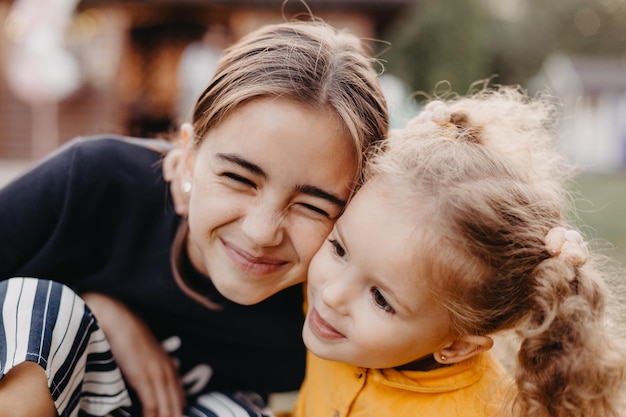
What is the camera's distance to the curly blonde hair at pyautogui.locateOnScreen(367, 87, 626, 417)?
1375 mm

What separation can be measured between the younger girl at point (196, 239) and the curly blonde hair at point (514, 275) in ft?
0.63

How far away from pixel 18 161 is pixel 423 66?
1414 centimetres

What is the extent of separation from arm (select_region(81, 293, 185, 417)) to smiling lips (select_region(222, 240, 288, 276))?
1.41 ft

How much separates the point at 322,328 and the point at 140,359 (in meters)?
0.58

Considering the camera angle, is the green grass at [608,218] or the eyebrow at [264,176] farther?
the green grass at [608,218]

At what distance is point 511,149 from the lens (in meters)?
1.62

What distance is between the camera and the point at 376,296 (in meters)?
1.45

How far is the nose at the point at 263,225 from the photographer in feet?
4.89

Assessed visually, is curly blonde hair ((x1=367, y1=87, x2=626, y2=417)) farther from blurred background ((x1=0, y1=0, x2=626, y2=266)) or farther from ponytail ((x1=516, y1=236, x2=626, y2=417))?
blurred background ((x1=0, y1=0, x2=626, y2=266))

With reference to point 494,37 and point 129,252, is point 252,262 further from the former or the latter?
point 494,37

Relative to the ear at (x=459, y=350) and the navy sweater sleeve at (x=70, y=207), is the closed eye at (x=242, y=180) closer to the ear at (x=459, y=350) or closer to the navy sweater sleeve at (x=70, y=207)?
the navy sweater sleeve at (x=70, y=207)

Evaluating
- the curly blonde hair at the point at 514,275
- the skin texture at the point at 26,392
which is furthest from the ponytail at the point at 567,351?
the skin texture at the point at 26,392

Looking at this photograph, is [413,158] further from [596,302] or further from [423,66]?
[423,66]

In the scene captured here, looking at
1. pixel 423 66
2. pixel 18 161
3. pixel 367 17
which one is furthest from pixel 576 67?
pixel 18 161
